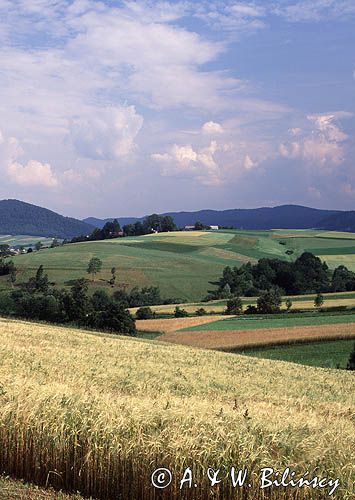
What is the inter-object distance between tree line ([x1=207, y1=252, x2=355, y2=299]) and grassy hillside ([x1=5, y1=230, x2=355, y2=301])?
4.51 meters

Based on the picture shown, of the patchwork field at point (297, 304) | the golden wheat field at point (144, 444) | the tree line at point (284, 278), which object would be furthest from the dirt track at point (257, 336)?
the tree line at point (284, 278)

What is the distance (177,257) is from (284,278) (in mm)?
30176

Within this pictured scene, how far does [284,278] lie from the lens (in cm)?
12775

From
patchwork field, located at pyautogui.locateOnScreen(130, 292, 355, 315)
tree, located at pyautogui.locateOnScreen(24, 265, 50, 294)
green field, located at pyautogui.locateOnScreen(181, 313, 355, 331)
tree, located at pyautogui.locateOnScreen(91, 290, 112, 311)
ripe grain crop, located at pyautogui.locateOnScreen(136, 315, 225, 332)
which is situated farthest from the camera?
tree, located at pyautogui.locateOnScreen(24, 265, 50, 294)

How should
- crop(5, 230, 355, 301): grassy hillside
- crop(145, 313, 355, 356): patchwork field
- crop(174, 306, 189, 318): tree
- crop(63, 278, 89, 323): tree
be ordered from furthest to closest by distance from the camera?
crop(5, 230, 355, 301): grassy hillside → crop(174, 306, 189, 318): tree → crop(63, 278, 89, 323): tree → crop(145, 313, 355, 356): patchwork field

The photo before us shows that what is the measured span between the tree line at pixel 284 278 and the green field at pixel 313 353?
181ft

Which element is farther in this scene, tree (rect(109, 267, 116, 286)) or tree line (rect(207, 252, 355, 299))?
tree (rect(109, 267, 116, 286))

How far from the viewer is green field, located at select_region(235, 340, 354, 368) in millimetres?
49003

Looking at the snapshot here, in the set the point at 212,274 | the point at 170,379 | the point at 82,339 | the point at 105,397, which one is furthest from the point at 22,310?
the point at 105,397

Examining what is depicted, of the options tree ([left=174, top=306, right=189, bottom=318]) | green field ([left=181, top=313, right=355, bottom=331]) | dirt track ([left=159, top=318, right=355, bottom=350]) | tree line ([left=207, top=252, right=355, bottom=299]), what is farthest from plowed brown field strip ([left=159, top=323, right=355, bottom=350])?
tree line ([left=207, top=252, right=355, bottom=299])

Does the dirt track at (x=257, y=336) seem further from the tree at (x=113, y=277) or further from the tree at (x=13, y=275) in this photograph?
the tree at (x=13, y=275)

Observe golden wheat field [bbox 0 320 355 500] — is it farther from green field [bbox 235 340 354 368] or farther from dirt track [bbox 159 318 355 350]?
dirt track [bbox 159 318 355 350]

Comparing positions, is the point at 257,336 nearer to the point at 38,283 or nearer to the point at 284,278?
the point at 38,283

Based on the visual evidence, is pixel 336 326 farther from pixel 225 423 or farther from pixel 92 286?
pixel 92 286
